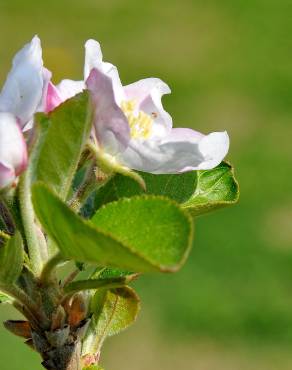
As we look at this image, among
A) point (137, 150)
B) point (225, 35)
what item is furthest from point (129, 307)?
point (225, 35)

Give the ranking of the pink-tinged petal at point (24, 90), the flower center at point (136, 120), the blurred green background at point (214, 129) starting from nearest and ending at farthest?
1. the pink-tinged petal at point (24, 90)
2. the flower center at point (136, 120)
3. the blurred green background at point (214, 129)

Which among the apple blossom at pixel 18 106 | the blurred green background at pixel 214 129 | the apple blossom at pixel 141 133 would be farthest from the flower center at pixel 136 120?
the blurred green background at pixel 214 129

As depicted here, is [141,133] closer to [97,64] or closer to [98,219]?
[97,64]

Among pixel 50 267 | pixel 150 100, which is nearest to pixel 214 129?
pixel 150 100

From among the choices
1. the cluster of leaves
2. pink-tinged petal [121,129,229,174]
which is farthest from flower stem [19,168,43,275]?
pink-tinged petal [121,129,229,174]

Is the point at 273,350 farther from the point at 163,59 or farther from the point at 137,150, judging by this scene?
the point at 163,59

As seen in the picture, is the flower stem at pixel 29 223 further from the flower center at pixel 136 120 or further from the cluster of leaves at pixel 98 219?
the flower center at pixel 136 120

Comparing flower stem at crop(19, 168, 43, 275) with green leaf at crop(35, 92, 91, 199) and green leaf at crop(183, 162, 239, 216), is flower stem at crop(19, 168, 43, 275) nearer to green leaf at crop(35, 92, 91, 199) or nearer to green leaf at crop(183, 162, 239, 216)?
green leaf at crop(35, 92, 91, 199)
